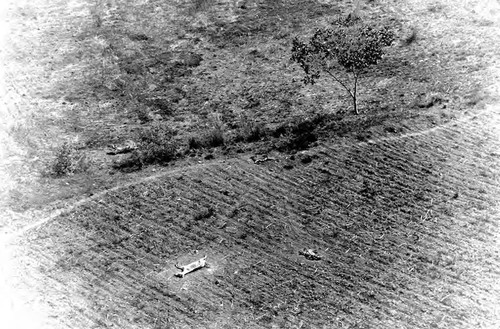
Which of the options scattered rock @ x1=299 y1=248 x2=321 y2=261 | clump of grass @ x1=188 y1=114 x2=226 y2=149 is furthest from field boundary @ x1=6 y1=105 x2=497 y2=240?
scattered rock @ x1=299 y1=248 x2=321 y2=261

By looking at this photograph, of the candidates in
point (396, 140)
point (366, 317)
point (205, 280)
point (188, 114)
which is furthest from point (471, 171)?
point (188, 114)

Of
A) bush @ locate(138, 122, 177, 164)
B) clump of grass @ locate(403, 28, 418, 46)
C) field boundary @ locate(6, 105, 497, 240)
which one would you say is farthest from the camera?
clump of grass @ locate(403, 28, 418, 46)

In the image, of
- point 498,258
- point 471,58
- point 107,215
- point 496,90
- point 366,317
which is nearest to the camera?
point 366,317

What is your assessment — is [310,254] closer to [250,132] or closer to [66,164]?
[250,132]

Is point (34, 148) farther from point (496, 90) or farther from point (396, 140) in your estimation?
point (496, 90)

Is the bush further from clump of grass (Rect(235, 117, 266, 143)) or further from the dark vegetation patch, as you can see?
clump of grass (Rect(235, 117, 266, 143))

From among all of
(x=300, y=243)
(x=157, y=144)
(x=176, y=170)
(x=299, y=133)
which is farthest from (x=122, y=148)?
(x=300, y=243)
